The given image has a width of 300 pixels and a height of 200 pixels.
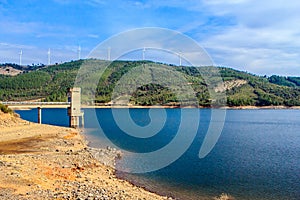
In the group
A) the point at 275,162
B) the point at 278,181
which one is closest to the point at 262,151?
the point at 275,162

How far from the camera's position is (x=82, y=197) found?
674 inches

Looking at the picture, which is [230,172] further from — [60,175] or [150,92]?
[150,92]

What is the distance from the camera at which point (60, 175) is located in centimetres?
2277

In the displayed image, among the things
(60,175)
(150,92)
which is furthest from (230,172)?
(150,92)

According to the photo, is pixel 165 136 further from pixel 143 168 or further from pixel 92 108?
pixel 92 108

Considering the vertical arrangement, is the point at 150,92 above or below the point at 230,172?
above

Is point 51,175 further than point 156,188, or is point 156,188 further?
point 156,188

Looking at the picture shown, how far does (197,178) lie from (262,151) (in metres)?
16.9

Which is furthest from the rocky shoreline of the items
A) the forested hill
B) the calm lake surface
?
the forested hill

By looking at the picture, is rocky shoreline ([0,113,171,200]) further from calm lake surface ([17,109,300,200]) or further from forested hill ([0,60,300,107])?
forested hill ([0,60,300,107])

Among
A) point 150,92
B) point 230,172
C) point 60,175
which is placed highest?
point 150,92

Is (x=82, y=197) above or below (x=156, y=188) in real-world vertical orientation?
above

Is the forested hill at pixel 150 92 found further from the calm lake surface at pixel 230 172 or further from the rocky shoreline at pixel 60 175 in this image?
the rocky shoreline at pixel 60 175

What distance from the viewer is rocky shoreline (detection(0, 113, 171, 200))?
1786 cm
